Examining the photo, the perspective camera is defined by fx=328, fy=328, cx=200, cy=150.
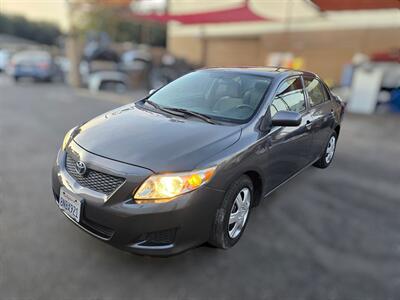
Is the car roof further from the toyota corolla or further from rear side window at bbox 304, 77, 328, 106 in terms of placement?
rear side window at bbox 304, 77, 328, 106

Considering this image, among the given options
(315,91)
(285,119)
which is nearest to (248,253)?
(285,119)

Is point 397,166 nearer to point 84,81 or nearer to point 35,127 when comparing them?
point 35,127

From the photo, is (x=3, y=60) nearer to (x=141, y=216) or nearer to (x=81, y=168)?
(x=81, y=168)

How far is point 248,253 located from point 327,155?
2.66 m

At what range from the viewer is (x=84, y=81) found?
1385 centimetres

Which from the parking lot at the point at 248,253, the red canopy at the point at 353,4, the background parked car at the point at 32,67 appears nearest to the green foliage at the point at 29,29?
the background parked car at the point at 32,67

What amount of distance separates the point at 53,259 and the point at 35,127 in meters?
4.64

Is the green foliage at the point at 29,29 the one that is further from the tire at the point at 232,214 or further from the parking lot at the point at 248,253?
the tire at the point at 232,214

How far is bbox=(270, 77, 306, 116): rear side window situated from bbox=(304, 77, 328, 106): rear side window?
22cm

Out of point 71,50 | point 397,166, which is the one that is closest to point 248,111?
point 397,166

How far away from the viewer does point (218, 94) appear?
133 inches

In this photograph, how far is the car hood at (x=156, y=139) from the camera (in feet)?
7.77

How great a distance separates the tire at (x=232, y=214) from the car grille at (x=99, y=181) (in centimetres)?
79

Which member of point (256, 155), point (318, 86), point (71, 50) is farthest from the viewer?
point (71, 50)
